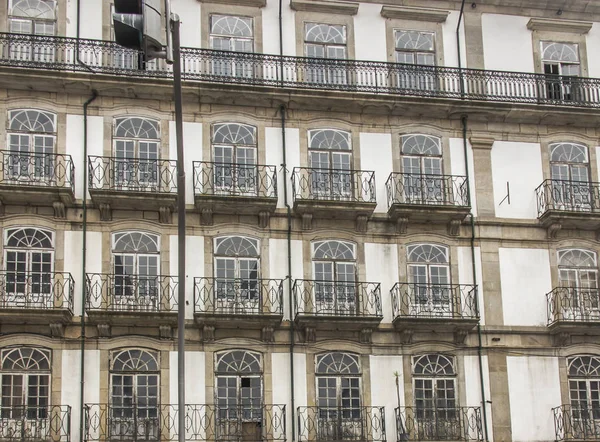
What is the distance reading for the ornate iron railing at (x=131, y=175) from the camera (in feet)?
99.3

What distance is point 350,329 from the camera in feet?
99.7

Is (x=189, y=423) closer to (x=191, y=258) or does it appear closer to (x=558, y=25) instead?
(x=191, y=258)

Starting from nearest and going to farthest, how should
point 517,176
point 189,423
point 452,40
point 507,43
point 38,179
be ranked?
point 189,423 < point 38,179 < point 517,176 < point 452,40 < point 507,43

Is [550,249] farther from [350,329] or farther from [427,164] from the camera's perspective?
[350,329]

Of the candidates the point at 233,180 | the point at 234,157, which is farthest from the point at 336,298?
the point at 234,157

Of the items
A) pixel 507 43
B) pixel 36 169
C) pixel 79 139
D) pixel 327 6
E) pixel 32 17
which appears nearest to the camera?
pixel 36 169

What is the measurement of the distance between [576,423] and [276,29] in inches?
557

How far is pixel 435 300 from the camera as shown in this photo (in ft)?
102

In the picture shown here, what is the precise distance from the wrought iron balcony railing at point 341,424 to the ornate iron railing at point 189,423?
0.61 meters

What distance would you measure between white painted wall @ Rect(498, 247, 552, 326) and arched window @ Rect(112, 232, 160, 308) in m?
9.82

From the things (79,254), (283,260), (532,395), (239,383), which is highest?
(79,254)

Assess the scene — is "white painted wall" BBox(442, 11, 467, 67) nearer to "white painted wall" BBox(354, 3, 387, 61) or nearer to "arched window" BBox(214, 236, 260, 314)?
"white painted wall" BBox(354, 3, 387, 61)

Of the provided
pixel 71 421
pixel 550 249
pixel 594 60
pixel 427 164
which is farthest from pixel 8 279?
pixel 594 60

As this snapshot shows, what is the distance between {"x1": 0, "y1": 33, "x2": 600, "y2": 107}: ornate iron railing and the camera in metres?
31.0
